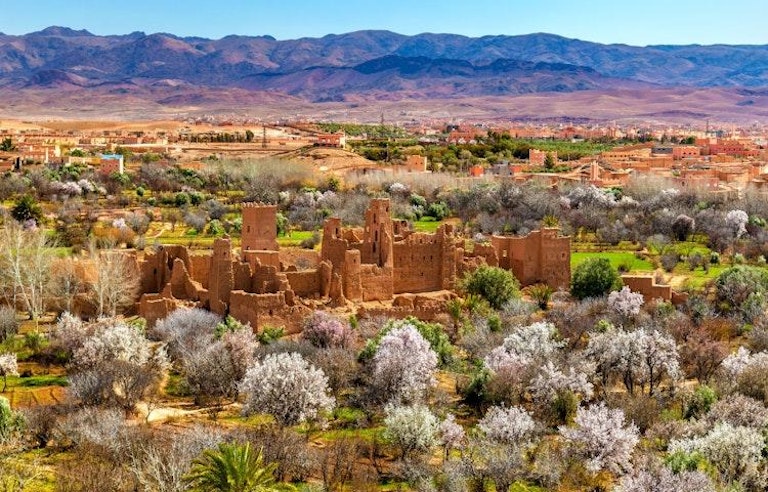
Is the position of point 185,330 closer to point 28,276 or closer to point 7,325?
point 7,325

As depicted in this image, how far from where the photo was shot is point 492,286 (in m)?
32.1

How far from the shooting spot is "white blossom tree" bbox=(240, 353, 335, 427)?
2141 cm

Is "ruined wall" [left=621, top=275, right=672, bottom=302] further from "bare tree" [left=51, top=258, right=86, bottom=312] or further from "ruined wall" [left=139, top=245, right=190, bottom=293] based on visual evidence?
"bare tree" [left=51, top=258, right=86, bottom=312]

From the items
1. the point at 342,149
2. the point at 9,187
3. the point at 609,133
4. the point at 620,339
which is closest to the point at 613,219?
the point at 620,339

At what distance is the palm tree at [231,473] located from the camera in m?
16.3

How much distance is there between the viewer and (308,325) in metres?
27.5

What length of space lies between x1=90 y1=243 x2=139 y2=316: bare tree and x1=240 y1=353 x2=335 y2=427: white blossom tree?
29.5 feet

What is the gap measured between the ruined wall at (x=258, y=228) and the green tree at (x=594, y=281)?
32.8 feet

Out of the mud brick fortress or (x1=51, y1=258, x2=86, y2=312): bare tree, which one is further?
(x1=51, y1=258, x2=86, y2=312): bare tree

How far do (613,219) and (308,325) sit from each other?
104 feet

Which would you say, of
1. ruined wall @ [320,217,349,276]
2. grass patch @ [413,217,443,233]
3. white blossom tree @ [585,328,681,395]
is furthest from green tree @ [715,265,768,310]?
grass patch @ [413,217,443,233]

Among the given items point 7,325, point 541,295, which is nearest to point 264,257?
point 7,325

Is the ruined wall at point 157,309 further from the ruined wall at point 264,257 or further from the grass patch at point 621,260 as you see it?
the grass patch at point 621,260

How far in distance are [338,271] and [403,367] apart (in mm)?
7319
